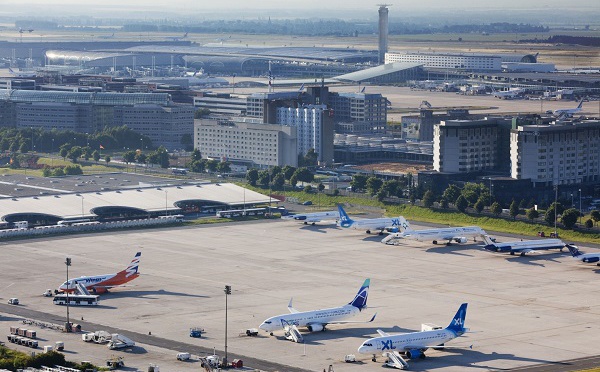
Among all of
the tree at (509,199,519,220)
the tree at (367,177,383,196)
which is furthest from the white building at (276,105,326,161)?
the tree at (509,199,519,220)

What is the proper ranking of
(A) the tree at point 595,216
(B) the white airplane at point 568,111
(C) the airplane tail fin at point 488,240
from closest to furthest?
(C) the airplane tail fin at point 488,240 → (A) the tree at point 595,216 → (B) the white airplane at point 568,111

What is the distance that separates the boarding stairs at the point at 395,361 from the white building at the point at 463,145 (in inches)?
2376

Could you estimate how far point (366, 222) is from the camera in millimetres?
103250

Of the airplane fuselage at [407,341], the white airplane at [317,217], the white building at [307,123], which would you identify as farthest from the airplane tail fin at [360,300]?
the white building at [307,123]

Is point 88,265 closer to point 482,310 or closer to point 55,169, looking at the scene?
point 482,310

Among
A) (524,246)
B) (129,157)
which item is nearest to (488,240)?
(524,246)

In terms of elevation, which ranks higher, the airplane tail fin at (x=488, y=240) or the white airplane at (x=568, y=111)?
the white airplane at (x=568, y=111)

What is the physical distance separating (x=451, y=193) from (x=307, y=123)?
37510 mm

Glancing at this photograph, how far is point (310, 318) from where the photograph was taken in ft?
227

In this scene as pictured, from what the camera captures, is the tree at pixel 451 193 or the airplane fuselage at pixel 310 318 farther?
the tree at pixel 451 193

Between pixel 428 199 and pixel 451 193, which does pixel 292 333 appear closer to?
pixel 428 199

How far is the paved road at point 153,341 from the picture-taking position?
62.3 meters

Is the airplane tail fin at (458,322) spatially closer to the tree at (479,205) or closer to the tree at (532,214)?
the tree at (532,214)

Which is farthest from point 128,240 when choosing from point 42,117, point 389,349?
point 42,117
